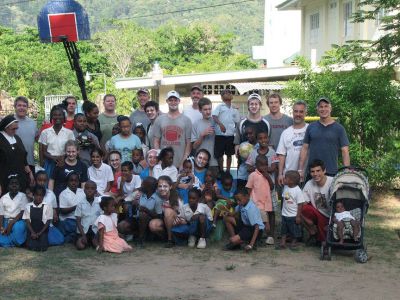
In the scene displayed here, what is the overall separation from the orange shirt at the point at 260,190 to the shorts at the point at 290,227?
1.18ft

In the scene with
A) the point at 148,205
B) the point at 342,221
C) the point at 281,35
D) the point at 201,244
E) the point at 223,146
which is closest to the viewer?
the point at 342,221

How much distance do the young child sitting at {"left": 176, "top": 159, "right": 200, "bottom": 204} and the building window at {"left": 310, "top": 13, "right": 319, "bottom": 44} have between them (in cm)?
1928

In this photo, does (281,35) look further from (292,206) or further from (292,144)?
(292,206)

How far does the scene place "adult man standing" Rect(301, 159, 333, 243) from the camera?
905cm

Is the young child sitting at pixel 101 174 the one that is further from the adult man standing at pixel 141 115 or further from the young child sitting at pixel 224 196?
the young child sitting at pixel 224 196

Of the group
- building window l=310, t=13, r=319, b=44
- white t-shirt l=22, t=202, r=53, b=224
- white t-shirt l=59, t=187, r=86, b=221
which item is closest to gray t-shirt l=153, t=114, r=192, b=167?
white t-shirt l=59, t=187, r=86, b=221

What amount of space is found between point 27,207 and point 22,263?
1011mm

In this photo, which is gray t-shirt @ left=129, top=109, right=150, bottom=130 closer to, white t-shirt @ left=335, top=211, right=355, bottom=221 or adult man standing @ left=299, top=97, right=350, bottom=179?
adult man standing @ left=299, top=97, right=350, bottom=179

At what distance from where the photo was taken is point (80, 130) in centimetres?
1006

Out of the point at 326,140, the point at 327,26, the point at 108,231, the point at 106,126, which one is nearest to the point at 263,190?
the point at 326,140

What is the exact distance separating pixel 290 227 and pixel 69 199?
9.25 ft

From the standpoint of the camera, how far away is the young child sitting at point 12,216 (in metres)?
9.16

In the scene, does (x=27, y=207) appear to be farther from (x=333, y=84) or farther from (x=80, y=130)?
(x=333, y=84)

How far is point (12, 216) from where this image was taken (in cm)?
925
